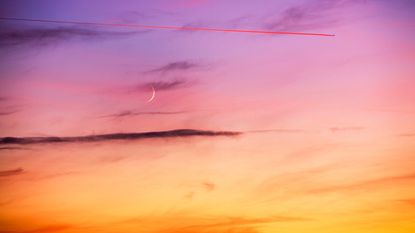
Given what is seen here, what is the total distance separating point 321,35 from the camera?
60.4 ft

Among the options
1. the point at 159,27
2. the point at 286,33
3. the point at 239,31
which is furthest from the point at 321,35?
the point at 159,27

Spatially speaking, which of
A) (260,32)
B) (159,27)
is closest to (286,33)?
(260,32)

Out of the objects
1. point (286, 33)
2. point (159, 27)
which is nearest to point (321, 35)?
point (286, 33)

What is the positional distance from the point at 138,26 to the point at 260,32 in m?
3.47

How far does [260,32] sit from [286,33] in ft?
2.57

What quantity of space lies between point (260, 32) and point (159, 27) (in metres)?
2.89

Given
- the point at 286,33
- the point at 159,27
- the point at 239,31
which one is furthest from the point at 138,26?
the point at 286,33

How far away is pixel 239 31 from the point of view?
18141mm

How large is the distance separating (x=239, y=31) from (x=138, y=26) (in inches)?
113

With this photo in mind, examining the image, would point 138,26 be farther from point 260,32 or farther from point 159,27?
point 260,32

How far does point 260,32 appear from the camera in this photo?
59.9 feet

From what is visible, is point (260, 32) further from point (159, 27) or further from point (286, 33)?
point (159, 27)

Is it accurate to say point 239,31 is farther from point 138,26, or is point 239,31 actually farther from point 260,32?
point 138,26

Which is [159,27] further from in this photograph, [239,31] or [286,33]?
[286,33]
